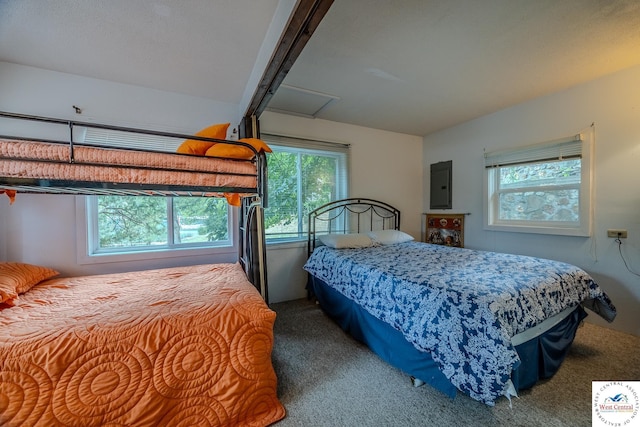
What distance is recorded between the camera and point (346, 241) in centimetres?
270

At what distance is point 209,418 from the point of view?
1.13 metres

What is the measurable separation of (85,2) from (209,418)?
245 centimetres

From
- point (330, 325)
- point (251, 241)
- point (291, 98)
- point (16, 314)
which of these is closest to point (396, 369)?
point (330, 325)

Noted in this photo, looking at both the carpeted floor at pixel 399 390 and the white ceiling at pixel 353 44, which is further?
the white ceiling at pixel 353 44

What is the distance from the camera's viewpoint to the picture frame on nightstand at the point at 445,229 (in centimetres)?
340

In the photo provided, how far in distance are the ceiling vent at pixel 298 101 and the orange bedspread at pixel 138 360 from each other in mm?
2035

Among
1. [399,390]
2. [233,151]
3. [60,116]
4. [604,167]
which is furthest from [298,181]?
[604,167]

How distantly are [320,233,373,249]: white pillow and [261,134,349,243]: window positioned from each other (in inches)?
19.0

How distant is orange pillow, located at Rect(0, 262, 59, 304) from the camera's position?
52.4 inches

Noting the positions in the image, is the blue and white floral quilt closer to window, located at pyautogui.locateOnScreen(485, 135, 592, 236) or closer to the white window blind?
window, located at pyautogui.locateOnScreen(485, 135, 592, 236)

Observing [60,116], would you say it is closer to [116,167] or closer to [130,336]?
[116,167]

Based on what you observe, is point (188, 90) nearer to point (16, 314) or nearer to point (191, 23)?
point (191, 23)
